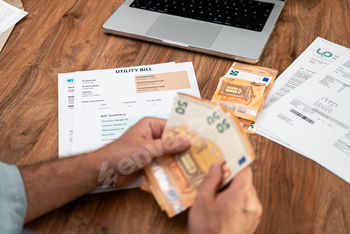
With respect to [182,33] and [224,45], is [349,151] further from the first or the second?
[182,33]

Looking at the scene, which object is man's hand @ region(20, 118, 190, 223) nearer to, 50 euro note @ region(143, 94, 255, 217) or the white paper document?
50 euro note @ region(143, 94, 255, 217)

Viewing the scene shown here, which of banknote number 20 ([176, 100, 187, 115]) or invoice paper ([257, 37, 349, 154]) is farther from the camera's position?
invoice paper ([257, 37, 349, 154])

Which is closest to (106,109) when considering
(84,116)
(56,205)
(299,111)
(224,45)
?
(84,116)

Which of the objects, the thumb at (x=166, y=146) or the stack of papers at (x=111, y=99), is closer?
the thumb at (x=166, y=146)

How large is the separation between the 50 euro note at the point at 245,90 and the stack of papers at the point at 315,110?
0.09ft

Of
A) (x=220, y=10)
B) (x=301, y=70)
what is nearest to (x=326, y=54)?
(x=301, y=70)

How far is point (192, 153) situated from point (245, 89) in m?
0.28

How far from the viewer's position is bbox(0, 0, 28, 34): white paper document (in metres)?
0.99

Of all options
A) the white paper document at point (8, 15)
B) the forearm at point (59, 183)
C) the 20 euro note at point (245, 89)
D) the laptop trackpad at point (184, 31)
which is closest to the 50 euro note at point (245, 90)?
the 20 euro note at point (245, 89)

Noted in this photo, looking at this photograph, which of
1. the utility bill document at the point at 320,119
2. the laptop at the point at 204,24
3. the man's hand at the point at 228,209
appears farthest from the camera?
the laptop at the point at 204,24

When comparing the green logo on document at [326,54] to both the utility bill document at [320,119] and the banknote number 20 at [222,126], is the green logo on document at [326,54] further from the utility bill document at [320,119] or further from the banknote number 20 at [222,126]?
the banknote number 20 at [222,126]

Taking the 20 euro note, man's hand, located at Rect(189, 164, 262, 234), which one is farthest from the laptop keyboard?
man's hand, located at Rect(189, 164, 262, 234)

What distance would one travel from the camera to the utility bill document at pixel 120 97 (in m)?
0.69

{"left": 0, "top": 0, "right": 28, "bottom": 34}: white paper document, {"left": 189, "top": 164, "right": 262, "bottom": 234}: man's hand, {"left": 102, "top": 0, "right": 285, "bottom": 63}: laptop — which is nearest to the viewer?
{"left": 189, "top": 164, "right": 262, "bottom": 234}: man's hand
